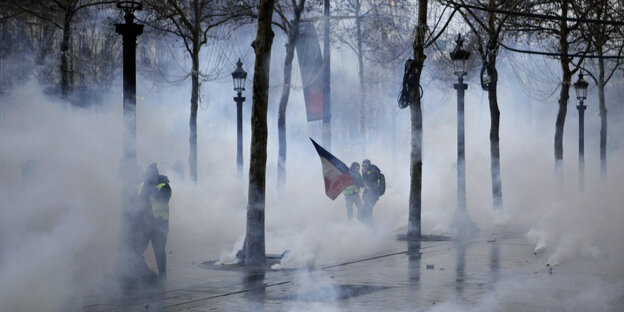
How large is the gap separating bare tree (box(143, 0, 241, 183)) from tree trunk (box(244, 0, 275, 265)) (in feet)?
45.6

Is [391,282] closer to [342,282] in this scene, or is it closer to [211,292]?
[342,282]

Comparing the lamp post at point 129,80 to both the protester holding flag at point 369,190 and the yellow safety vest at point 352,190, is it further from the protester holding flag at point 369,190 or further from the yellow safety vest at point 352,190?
the protester holding flag at point 369,190

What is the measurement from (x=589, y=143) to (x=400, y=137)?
66.0 ft

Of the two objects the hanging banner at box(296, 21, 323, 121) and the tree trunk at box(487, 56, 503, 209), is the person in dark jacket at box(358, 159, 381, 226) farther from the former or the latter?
the hanging banner at box(296, 21, 323, 121)

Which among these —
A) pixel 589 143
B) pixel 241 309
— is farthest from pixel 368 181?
pixel 589 143

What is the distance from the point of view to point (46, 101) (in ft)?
43.7

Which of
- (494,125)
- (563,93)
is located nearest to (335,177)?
(494,125)

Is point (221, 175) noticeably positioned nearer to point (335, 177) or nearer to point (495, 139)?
point (495, 139)

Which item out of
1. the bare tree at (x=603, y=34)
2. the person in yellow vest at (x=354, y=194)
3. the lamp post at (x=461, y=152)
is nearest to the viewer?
the person in yellow vest at (x=354, y=194)

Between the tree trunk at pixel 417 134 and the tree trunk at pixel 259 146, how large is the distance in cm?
558

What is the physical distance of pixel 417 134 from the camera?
20188mm

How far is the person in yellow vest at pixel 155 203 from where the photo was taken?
13188 mm

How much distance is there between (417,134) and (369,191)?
1807mm

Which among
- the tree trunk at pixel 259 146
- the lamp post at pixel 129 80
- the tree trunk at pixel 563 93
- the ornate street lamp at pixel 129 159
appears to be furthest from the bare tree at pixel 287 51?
the ornate street lamp at pixel 129 159
